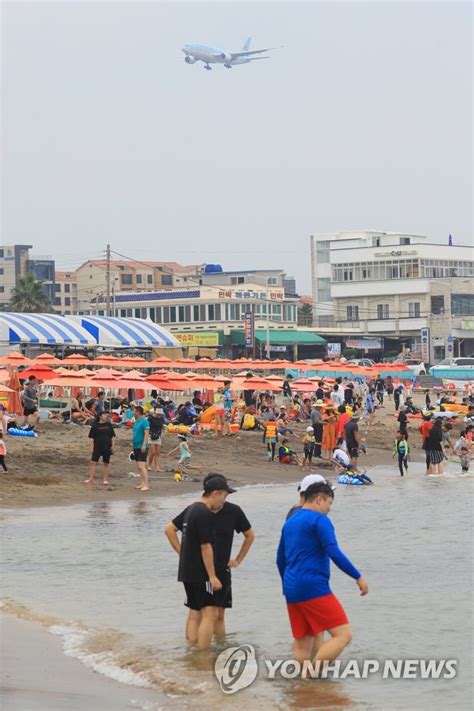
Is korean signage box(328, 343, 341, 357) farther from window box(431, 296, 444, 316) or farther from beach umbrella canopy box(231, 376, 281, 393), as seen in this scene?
beach umbrella canopy box(231, 376, 281, 393)

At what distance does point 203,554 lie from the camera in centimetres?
938

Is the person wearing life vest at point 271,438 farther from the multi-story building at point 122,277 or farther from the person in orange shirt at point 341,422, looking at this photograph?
the multi-story building at point 122,277

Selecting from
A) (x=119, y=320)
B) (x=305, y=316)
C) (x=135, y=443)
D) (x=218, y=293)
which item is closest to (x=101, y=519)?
(x=135, y=443)

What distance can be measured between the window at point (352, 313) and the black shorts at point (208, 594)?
320 ft

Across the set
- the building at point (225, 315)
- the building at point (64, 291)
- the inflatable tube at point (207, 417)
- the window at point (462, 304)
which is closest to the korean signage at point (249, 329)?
the building at point (225, 315)

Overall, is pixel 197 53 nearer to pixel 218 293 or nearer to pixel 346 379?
pixel 218 293

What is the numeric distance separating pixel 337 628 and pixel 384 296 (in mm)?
97509

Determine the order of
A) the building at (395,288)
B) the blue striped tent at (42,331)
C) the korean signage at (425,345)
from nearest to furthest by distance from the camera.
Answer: the blue striped tent at (42,331), the korean signage at (425,345), the building at (395,288)

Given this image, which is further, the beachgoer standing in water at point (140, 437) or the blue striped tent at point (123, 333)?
the blue striped tent at point (123, 333)

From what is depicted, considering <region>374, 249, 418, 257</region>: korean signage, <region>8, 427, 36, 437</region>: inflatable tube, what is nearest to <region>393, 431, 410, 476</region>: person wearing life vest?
<region>8, 427, 36, 437</region>: inflatable tube

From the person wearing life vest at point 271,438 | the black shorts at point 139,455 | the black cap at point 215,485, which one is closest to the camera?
the black cap at point 215,485

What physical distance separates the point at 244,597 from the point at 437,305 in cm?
9048

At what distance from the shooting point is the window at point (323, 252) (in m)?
114

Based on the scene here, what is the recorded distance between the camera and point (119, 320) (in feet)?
203
